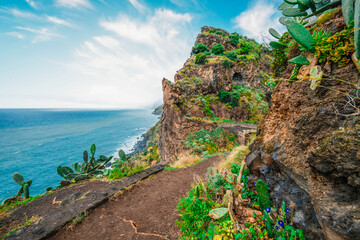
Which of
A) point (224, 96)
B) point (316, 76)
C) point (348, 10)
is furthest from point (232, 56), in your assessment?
point (316, 76)

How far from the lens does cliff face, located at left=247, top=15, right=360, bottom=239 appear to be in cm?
136

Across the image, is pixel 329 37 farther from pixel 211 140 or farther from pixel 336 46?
pixel 211 140

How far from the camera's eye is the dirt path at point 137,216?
3.12m

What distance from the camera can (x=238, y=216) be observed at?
246 cm

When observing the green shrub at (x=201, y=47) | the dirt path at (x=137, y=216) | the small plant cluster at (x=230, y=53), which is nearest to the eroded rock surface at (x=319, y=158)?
the dirt path at (x=137, y=216)

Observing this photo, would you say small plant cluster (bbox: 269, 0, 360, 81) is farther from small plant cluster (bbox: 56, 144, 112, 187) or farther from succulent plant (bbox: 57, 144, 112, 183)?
small plant cluster (bbox: 56, 144, 112, 187)

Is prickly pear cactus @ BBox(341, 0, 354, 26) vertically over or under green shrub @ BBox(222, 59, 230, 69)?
under

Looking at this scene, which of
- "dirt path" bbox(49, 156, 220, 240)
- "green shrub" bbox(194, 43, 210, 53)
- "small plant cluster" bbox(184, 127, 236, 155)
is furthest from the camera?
"green shrub" bbox(194, 43, 210, 53)

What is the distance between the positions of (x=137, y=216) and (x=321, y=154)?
13.5 feet

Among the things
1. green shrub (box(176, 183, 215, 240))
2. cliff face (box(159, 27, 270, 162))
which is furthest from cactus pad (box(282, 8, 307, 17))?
cliff face (box(159, 27, 270, 162))

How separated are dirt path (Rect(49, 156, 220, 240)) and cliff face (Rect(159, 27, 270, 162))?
371 inches

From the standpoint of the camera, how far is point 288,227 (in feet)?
6.12

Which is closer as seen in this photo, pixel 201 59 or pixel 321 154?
pixel 321 154

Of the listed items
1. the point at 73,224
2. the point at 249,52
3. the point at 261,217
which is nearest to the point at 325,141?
the point at 261,217
